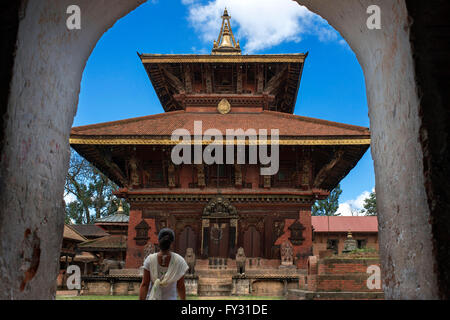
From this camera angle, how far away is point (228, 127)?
14.9m

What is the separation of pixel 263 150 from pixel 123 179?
5.00m

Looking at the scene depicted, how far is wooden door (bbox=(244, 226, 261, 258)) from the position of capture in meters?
13.6

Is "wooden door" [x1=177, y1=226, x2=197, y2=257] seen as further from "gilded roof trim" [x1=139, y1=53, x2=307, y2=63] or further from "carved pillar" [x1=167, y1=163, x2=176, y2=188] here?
"gilded roof trim" [x1=139, y1=53, x2=307, y2=63]

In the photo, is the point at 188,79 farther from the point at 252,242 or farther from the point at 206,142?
the point at 252,242

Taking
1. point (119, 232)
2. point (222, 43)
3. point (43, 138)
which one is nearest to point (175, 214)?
point (222, 43)

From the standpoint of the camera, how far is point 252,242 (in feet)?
44.9

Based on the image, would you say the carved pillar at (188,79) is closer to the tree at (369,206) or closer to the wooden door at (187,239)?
the wooden door at (187,239)

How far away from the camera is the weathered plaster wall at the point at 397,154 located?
2250mm

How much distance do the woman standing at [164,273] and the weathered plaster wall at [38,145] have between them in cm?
78

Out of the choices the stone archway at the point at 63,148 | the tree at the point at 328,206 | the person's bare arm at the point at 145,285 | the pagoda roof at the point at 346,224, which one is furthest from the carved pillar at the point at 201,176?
the tree at the point at 328,206

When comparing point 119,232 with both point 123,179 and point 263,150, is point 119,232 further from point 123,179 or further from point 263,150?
point 263,150

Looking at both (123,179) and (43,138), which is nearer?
(43,138)

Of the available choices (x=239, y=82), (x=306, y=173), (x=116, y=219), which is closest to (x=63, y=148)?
(x=306, y=173)

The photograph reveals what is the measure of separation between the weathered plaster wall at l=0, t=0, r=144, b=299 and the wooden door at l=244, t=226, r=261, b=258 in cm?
1108
